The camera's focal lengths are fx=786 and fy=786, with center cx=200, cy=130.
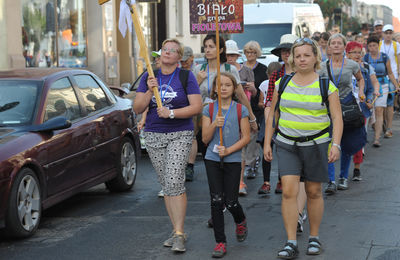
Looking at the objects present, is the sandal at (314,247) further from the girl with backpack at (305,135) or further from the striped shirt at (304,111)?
the striped shirt at (304,111)

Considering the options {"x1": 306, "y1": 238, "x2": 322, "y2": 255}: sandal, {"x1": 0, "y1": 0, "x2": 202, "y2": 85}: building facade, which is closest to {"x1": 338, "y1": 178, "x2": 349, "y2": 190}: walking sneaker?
{"x1": 306, "y1": 238, "x2": 322, "y2": 255}: sandal

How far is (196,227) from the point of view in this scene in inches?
292

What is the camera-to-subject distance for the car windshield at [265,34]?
78.3 ft

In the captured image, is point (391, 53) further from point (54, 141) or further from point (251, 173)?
point (54, 141)

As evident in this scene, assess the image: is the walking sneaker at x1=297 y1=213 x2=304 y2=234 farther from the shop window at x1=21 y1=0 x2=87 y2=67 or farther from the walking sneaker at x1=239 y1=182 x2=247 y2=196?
the shop window at x1=21 y1=0 x2=87 y2=67

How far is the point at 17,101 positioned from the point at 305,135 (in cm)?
321

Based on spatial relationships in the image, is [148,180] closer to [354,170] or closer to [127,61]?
[354,170]

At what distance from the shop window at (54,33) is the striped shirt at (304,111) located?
13.7m

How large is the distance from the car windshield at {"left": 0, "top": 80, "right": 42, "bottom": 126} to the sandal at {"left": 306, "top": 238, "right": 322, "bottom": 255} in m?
3.03

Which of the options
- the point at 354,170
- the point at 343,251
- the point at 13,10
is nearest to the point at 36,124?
the point at 343,251

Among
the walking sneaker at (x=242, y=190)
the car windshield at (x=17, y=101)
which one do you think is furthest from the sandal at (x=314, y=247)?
the car windshield at (x=17, y=101)

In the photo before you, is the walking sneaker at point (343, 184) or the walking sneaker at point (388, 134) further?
the walking sneaker at point (388, 134)

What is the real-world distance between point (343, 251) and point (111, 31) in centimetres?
1864

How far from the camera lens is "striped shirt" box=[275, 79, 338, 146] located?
20.1 feet
